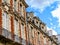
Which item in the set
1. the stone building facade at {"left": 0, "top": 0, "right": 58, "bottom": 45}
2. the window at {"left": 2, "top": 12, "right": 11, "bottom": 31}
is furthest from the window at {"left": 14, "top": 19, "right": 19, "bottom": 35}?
the window at {"left": 2, "top": 12, "right": 11, "bottom": 31}

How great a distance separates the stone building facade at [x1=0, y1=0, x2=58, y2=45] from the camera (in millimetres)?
28931

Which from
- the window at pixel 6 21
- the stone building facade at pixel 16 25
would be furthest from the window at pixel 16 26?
the window at pixel 6 21

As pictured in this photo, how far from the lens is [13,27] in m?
31.4

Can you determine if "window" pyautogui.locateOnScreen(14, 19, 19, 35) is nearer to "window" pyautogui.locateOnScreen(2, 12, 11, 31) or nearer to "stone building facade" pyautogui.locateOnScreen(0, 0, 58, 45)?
"stone building facade" pyautogui.locateOnScreen(0, 0, 58, 45)

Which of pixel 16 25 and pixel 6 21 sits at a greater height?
pixel 16 25

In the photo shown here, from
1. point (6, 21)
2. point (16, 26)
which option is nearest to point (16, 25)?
point (16, 26)

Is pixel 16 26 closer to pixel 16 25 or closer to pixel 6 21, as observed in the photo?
pixel 16 25

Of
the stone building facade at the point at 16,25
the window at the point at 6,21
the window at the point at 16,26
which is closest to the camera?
the stone building facade at the point at 16,25

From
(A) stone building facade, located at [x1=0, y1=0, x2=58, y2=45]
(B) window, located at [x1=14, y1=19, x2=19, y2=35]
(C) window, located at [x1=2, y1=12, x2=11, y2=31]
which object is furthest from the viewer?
(B) window, located at [x1=14, y1=19, x2=19, y2=35]

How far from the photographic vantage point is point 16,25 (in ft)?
108

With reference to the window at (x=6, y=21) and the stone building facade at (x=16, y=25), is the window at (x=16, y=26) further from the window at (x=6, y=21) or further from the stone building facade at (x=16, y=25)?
the window at (x=6, y=21)

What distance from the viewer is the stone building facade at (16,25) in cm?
2893

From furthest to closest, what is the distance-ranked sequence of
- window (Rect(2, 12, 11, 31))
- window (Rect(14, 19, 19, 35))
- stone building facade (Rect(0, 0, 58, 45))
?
window (Rect(14, 19, 19, 35)) → window (Rect(2, 12, 11, 31)) → stone building facade (Rect(0, 0, 58, 45))

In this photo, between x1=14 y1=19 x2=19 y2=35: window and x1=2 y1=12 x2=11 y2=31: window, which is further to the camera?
x1=14 y1=19 x2=19 y2=35: window
